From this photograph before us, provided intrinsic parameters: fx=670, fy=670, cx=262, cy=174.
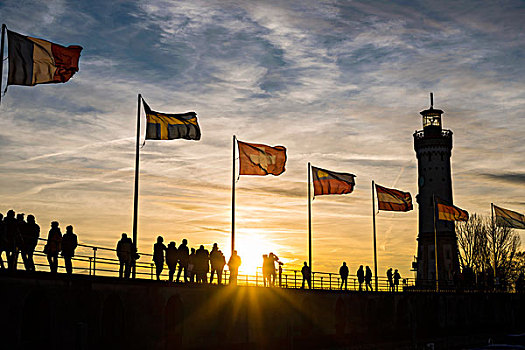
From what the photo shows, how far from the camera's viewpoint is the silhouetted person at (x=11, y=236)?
70.3 feet

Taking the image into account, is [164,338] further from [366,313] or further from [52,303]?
[366,313]

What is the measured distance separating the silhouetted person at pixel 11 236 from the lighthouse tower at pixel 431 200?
64503mm

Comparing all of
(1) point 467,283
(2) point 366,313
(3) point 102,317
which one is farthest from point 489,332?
(3) point 102,317

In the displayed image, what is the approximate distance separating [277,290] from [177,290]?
902 cm

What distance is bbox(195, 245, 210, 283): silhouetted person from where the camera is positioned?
31266mm

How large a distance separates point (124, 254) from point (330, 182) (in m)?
21.3

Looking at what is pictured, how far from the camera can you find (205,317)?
31.4 metres

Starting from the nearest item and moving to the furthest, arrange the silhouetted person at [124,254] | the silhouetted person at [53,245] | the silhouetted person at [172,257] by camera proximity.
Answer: the silhouetted person at [53,245] → the silhouetted person at [124,254] → the silhouetted person at [172,257]

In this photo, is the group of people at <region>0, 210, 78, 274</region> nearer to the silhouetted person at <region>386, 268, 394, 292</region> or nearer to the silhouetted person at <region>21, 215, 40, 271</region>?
the silhouetted person at <region>21, 215, 40, 271</region>

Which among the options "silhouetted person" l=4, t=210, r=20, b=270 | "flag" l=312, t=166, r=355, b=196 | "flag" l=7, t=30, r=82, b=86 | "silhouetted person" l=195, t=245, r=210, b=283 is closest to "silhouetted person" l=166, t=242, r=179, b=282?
"silhouetted person" l=195, t=245, r=210, b=283

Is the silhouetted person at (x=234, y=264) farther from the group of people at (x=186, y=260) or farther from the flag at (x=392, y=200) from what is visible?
the flag at (x=392, y=200)

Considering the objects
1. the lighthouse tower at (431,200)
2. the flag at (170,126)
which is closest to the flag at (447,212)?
the lighthouse tower at (431,200)

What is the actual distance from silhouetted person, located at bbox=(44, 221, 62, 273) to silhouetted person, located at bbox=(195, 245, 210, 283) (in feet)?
28.7

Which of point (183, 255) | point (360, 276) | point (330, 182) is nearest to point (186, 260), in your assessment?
point (183, 255)
